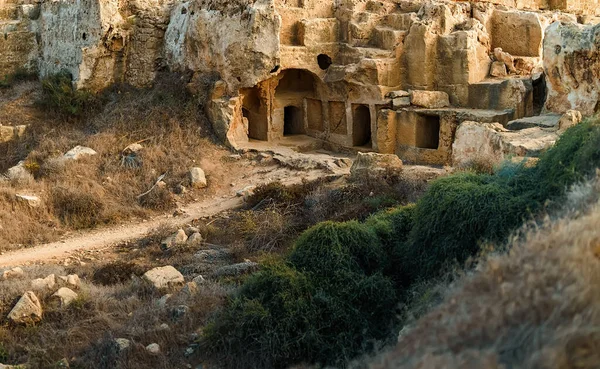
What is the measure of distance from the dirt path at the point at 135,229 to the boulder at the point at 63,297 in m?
2.71

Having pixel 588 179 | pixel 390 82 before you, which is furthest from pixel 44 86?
pixel 588 179

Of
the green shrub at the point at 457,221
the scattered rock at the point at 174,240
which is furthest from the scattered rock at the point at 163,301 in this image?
the green shrub at the point at 457,221

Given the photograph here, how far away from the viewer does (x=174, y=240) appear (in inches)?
473

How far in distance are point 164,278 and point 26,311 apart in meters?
1.85

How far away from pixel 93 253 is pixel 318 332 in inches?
243

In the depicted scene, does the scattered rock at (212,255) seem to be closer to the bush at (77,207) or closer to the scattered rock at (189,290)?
the scattered rock at (189,290)

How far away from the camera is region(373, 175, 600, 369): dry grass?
3.62 metres

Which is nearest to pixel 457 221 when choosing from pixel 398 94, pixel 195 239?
pixel 195 239

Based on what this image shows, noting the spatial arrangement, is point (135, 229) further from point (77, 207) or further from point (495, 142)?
point (495, 142)

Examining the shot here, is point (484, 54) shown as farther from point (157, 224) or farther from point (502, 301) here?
point (502, 301)

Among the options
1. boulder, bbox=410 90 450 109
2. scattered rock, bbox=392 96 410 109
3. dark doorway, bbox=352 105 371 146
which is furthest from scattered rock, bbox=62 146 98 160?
boulder, bbox=410 90 450 109

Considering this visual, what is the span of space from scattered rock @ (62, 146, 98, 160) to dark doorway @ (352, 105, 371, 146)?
240 inches

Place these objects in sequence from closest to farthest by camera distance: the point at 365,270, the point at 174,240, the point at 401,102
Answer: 1. the point at 365,270
2. the point at 174,240
3. the point at 401,102

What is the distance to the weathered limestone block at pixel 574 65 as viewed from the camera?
493 inches
